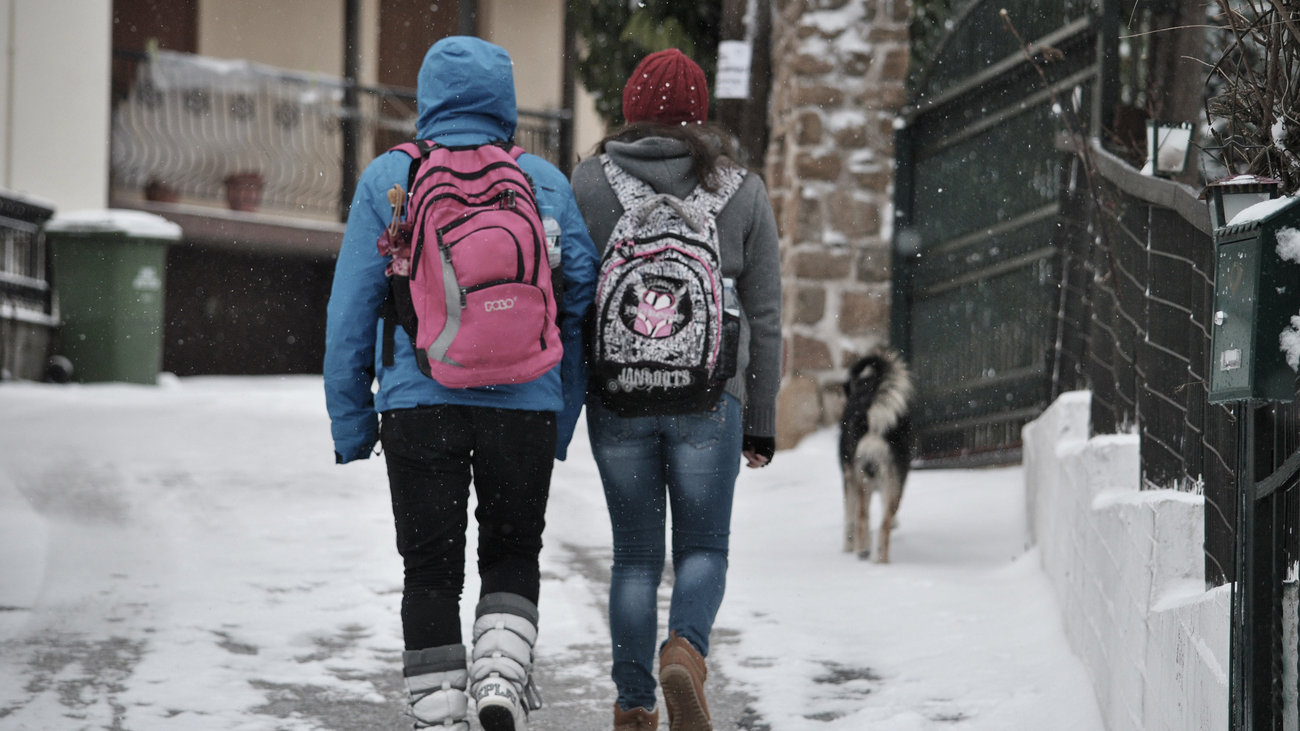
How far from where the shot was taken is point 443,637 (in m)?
3.22

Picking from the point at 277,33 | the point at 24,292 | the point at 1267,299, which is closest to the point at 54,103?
the point at 24,292

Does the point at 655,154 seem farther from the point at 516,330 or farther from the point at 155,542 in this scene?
the point at 155,542

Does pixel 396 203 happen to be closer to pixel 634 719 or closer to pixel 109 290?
pixel 634 719

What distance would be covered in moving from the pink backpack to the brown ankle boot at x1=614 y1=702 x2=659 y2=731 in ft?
3.06

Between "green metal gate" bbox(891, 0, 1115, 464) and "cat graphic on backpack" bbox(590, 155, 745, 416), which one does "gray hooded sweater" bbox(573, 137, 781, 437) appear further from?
"green metal gate" bbox(891, 0, 1115, 464)

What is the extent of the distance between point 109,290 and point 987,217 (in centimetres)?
763

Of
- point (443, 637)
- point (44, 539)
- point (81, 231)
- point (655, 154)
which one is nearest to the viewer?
point (443, 637)

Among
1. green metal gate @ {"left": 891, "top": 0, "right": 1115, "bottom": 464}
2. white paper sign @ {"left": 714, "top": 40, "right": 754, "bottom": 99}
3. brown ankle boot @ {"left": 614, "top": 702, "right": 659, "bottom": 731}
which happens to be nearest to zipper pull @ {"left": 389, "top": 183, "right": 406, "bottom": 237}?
brown ankle boot @ {"left": 614, "top": 702, "right": 659, "bottom": 731}

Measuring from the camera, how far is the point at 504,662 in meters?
3.22

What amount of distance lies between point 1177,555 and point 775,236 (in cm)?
124

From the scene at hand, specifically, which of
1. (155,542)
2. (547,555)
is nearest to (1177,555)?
(547,555)

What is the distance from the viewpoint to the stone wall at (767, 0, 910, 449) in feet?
31.2

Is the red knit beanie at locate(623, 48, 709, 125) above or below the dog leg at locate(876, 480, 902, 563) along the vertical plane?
above

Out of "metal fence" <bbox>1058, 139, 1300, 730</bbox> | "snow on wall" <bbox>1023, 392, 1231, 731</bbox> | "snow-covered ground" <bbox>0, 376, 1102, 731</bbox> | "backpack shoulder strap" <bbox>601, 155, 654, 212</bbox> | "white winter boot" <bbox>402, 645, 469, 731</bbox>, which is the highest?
"backpack shoulder strap" <bbox>601, 155, 654, 212</bbox>
